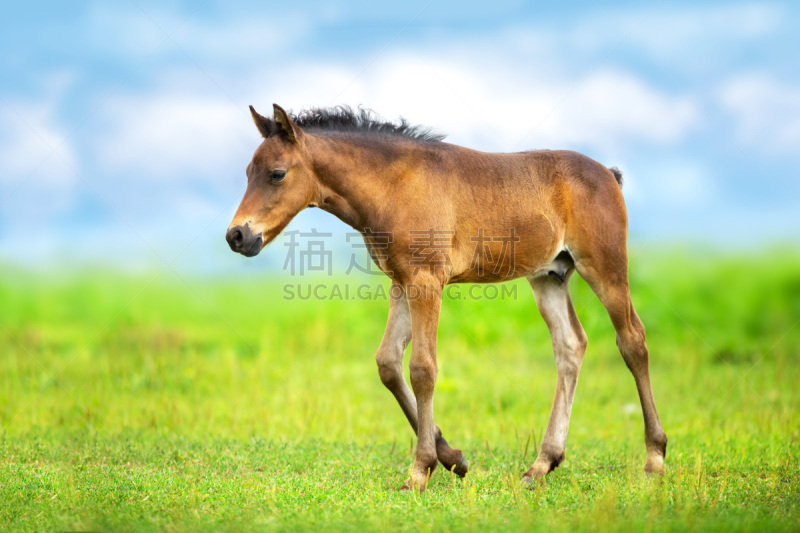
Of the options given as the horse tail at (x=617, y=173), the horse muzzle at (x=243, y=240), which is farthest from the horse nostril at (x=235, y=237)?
the horse tail at (x=617, y=173)

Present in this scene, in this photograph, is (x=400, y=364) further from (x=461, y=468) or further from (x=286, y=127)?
(x=286, y=127)

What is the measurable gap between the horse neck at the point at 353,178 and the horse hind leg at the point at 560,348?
239 cm

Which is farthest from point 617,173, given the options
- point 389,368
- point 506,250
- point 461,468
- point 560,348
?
point 461,468

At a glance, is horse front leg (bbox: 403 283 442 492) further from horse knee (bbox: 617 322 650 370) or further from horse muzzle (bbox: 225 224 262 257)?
horse knee (bbox: 617 322 650 370)

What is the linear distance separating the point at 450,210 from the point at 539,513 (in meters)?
3.10

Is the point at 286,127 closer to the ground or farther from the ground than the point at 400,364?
farther from the ground

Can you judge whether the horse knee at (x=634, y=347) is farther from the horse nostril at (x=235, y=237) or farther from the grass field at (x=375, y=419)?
the horse nostril at (x=235, y=237)

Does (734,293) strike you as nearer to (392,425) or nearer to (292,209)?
(392,425)

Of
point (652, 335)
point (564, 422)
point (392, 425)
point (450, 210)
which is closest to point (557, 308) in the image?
point (564, 422)

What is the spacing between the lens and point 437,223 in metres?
7.52

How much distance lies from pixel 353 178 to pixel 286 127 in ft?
2.75

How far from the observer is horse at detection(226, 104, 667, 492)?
730cm

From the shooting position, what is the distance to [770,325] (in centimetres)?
2005

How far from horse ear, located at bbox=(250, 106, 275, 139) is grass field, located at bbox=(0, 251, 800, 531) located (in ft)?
11.5
